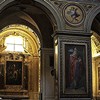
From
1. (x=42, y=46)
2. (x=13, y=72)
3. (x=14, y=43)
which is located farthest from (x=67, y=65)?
(x=14, y=43)

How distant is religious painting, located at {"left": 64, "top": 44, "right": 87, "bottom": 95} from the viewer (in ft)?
37.7

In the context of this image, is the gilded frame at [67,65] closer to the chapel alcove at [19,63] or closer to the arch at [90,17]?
the arch at [90,17]

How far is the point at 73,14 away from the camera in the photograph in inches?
476

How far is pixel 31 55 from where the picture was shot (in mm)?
21406

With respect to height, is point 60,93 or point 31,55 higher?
point 31,55

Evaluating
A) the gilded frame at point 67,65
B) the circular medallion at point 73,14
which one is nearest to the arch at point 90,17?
the circular medallion at point 73,14

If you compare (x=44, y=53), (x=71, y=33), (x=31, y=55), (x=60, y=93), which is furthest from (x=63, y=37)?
(x=31, y=55)

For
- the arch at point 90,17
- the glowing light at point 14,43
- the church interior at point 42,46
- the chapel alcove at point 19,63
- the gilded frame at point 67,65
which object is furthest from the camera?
the glowing light at point 14,43

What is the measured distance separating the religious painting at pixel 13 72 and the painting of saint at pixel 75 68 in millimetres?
9870

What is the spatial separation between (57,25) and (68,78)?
2.17 meters

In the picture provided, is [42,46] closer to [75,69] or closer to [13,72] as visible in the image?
[75,69]

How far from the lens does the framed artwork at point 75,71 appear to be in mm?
11422

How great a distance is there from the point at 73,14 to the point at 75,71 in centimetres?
236

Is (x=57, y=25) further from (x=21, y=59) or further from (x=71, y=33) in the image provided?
(x=21, y=59)
